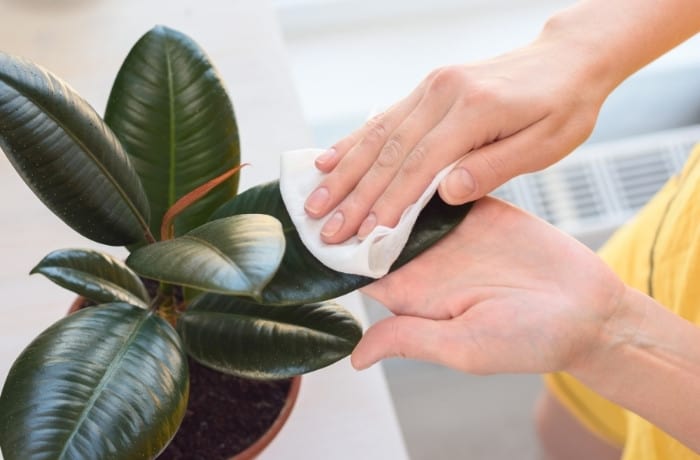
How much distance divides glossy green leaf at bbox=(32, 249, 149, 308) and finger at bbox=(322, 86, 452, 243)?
0.18 m

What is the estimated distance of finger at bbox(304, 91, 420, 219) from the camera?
0.66 metres

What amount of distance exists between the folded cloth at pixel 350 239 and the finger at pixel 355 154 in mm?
18

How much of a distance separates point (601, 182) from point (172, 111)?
3.35ft

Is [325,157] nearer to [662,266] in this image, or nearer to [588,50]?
[588,50]

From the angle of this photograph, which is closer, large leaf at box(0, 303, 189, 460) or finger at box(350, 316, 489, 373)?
large leaf at box(0, 303, 189, 460)

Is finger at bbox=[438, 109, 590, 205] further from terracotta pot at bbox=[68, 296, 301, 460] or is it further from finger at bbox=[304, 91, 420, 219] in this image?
terracotta pot at bbox=[68, 296, 301, 460]

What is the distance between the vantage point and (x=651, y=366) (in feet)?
2.14

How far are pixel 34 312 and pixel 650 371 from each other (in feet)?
1.86

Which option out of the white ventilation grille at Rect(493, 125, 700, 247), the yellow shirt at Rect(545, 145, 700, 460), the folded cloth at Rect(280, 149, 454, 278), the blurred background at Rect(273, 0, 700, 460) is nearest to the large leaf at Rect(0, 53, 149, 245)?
the folded cloth at Rect(280, 149, 454, 278)

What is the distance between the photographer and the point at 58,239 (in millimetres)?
775

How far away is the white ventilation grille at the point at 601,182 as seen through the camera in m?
1.39

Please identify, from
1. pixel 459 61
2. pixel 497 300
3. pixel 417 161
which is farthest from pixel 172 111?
pixel 459 61

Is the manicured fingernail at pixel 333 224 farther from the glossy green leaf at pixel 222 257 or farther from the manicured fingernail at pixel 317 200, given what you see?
the glossy green leaf at pixel 222 257

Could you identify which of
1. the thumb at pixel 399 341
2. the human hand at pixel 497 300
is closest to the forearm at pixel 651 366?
the human hand at pixel 497 300
